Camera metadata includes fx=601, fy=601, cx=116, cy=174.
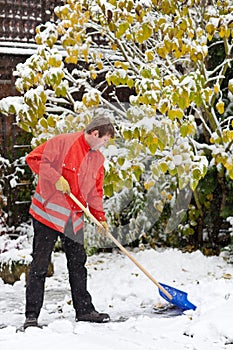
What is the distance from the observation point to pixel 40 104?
587cm

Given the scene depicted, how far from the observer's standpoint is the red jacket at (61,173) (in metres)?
4.44

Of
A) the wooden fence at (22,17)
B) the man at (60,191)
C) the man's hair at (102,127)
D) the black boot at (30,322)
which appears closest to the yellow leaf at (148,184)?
the man at (60,191)

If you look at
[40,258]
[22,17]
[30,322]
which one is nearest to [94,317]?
[30,322]

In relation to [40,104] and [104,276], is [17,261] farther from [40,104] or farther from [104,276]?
[40,104]

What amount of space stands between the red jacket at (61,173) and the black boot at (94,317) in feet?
2.33

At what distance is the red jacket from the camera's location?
14.6 feet

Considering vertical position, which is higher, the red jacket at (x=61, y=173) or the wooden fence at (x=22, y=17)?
the wooden fence at (x=22, y=17)

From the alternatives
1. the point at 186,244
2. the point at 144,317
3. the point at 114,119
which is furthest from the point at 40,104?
the point at 186,244

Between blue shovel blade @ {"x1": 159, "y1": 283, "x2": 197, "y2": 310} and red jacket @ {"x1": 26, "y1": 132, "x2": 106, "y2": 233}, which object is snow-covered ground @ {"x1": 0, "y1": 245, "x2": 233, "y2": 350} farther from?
red jacket @ {"x1": 26, "y1": 132, "x2": 106, "y2": 233}

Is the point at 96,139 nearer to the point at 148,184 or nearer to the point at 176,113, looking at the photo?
the point at 176,113

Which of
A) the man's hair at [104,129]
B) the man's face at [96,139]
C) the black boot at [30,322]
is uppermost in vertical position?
the man's hair at [104,129]

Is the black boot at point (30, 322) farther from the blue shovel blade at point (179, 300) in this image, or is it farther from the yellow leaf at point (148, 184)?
the yellow leaf at point (148, 184)

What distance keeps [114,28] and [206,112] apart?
1.52 meters

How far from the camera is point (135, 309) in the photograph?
5.34m
